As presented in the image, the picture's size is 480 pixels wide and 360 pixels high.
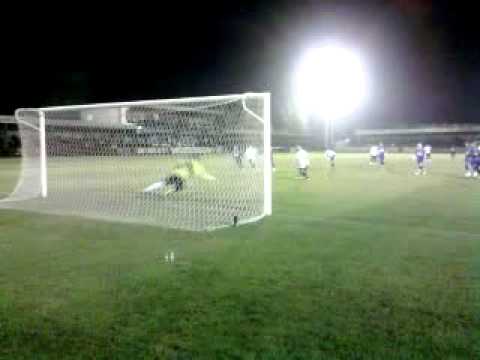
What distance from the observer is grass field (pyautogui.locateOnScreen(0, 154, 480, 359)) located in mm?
4832

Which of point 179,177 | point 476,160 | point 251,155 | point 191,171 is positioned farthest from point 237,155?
point 476,160

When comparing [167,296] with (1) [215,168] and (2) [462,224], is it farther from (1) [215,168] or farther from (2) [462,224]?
(1) [215,168]

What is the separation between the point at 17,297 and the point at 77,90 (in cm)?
5150

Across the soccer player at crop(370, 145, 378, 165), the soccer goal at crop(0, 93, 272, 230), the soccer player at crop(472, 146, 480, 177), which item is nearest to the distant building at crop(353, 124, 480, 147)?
the soccer player at crop(370, 145, 378, 165)

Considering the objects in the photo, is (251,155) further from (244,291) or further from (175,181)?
(244,291)

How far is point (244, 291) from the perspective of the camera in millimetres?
6430

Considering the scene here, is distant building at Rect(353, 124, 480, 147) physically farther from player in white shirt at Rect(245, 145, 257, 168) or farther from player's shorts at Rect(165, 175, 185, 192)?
player in white shirt at Rect(245, 145, 257, 168)

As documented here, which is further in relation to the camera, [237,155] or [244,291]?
[237,155]

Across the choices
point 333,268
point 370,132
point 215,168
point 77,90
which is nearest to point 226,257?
point 333,268

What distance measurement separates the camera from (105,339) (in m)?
4.96

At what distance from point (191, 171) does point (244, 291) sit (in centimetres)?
955

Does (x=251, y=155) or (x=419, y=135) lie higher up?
(x=419, y=135)

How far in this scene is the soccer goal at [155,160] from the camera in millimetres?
12938

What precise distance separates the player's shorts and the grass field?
15.2ft
